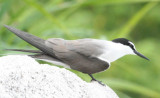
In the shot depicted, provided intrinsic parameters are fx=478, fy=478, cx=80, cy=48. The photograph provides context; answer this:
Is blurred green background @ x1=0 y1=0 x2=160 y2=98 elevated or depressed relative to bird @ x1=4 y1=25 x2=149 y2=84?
elevated

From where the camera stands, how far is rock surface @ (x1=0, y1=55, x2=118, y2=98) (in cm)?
277

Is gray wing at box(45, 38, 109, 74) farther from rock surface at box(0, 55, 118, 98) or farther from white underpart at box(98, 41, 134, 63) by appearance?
rock surface at box(0, 55, 118, 98)

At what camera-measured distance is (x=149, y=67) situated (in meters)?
6.31

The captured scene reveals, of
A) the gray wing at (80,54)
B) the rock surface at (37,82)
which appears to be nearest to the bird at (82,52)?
the gray wing at (80,54)

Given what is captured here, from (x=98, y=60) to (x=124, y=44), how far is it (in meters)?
0.24

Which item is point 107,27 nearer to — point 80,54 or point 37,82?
point 80,54

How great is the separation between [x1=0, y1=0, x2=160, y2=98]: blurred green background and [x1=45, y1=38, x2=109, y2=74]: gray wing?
0.88m

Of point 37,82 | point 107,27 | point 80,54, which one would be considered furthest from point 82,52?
point 107,27

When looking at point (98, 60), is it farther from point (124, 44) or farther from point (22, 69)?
point (22, 69)

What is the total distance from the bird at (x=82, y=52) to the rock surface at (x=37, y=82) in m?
0.40

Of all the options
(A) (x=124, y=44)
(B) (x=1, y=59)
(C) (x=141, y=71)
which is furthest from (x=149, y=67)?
(B) (x=1, y=59)

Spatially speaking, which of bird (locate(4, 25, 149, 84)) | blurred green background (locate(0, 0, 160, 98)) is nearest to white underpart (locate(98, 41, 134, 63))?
bird (locate(4, 25, 149, 84))

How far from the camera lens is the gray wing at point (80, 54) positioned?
11.7 ft

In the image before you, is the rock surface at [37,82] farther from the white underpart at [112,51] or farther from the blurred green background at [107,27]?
the blurred green background at [107,27]
